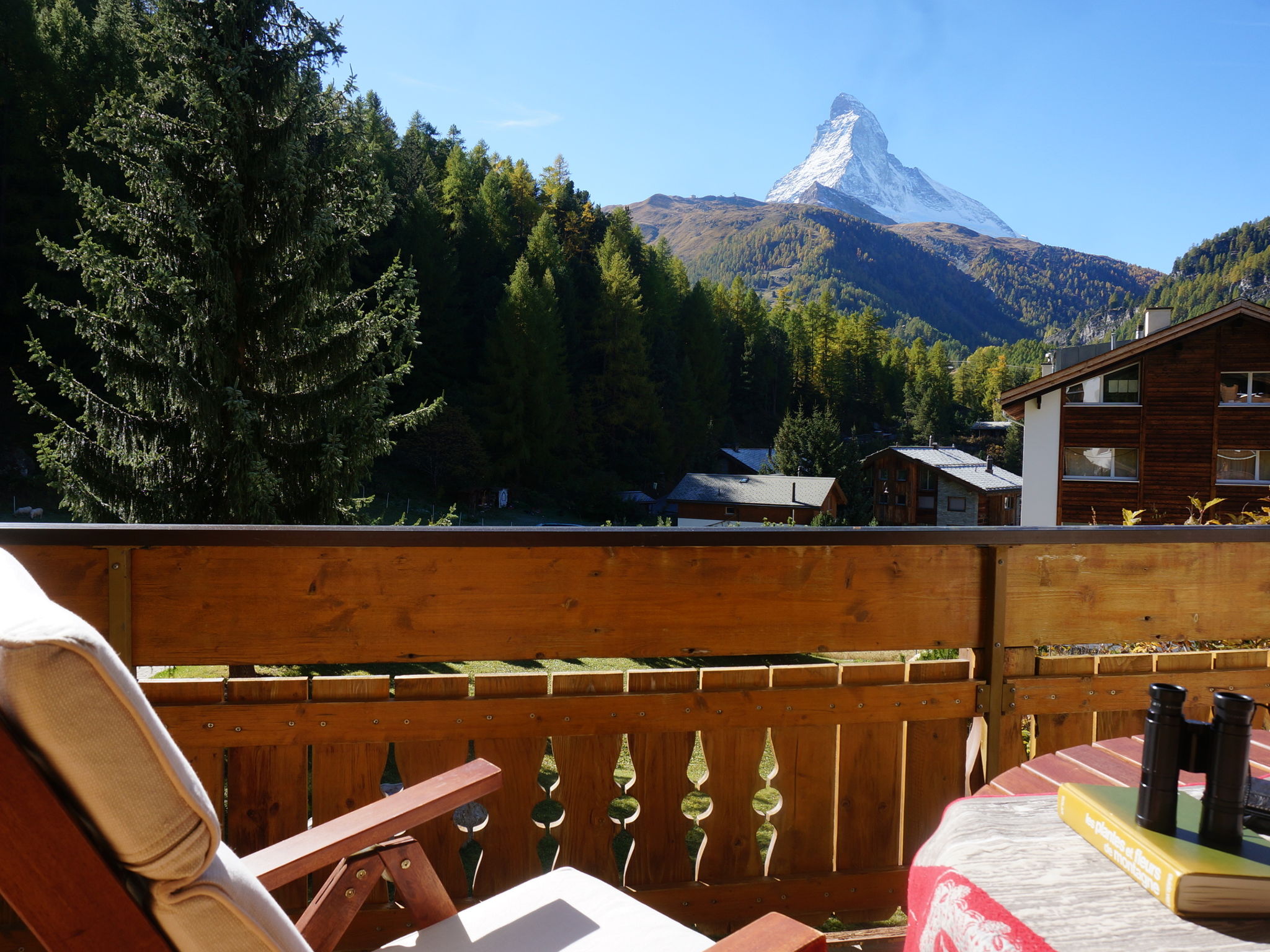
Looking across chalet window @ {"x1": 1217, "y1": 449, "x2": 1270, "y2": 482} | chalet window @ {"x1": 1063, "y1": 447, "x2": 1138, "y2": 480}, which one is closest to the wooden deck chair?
chalet window @ {"x1": 1063, "y1": 447, "x2": 1138, "y2": 480}

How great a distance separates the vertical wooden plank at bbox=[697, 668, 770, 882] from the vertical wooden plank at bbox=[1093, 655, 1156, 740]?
0.83 m

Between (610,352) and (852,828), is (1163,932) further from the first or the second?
(610,352)

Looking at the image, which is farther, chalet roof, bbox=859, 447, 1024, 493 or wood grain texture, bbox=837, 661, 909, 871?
chalet roof, bbox=859, 447, 1024, 493

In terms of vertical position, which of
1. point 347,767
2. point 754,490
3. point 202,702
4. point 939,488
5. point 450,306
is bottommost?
point 754,490

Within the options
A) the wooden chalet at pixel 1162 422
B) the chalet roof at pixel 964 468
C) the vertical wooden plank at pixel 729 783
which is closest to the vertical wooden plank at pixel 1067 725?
the vertical wooden plank at pixel 729 783

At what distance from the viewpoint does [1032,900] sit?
0.92 m

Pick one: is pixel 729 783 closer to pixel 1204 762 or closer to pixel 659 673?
pixel 659 673

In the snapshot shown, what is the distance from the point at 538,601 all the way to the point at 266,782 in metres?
0.63

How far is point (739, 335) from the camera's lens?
62.2 meters

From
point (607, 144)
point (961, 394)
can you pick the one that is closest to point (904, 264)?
point (607, 144)

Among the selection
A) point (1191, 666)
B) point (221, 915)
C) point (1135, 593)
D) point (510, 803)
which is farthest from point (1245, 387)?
point (221, 915)

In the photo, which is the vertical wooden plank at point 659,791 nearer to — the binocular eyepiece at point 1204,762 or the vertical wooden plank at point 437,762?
the vertical wooden plank at point 437,762

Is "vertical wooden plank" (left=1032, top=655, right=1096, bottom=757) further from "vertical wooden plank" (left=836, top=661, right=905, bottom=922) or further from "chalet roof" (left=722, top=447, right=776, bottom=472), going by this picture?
"chalet roof" (left=722, top=447, right=776, bottom=472)

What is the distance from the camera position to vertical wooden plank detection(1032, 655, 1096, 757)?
1915mm
